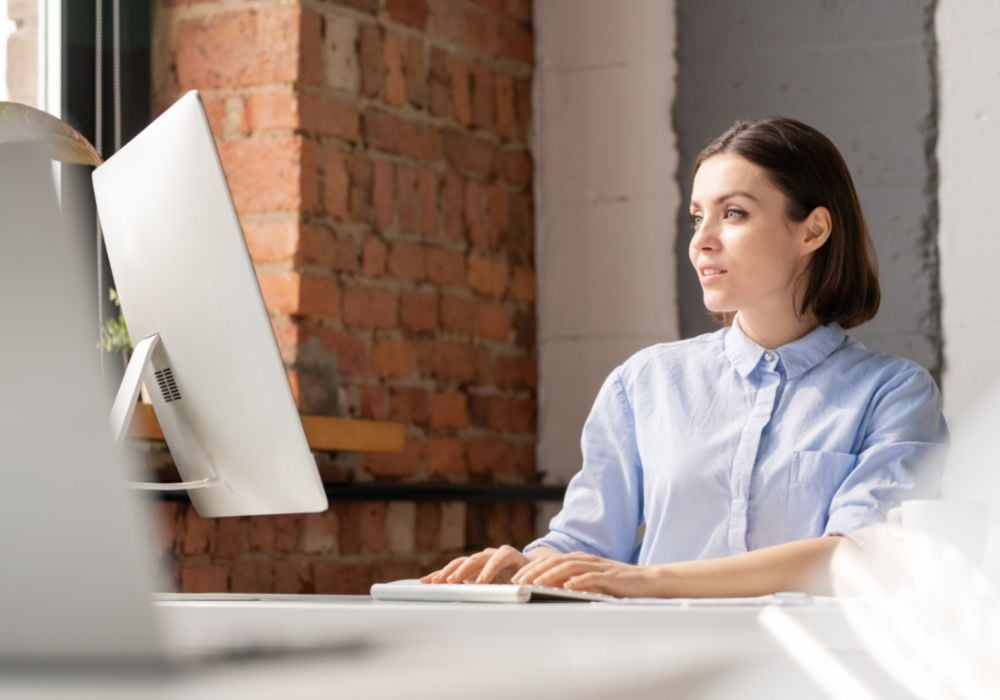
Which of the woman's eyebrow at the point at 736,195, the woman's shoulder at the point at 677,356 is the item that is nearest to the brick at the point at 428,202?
the woman's shoulder at the point at 677,356

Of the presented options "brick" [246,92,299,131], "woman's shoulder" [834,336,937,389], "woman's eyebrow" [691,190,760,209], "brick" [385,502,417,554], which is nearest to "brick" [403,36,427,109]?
"brick" [246,92,299,131]

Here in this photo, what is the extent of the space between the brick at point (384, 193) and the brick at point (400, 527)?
53cm

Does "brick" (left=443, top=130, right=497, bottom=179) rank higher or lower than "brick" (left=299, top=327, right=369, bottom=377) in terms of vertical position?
higher

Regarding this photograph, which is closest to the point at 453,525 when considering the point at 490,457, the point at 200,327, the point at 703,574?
the point at 490,457

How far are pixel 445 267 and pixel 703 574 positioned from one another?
4.71 ft

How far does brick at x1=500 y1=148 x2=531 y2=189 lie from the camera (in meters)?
2.91

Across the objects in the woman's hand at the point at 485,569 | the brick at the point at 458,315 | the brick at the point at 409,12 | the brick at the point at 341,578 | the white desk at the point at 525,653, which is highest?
the brick at the point at 409,12

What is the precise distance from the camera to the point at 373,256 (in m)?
2.56

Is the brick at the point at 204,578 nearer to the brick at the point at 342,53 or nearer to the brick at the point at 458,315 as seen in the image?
the brick at the point at 458,315

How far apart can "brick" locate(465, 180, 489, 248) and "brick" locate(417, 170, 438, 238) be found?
10cm

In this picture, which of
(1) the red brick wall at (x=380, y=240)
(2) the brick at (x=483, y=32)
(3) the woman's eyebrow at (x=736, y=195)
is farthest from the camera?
(2) the brick at (x=483, y=32)

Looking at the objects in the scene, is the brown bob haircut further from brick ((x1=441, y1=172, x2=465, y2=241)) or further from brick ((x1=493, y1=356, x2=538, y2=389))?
brick ((x1=493, y1=356, x2=538, y2=389))

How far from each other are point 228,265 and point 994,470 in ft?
5.38

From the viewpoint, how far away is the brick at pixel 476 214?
281 cm
